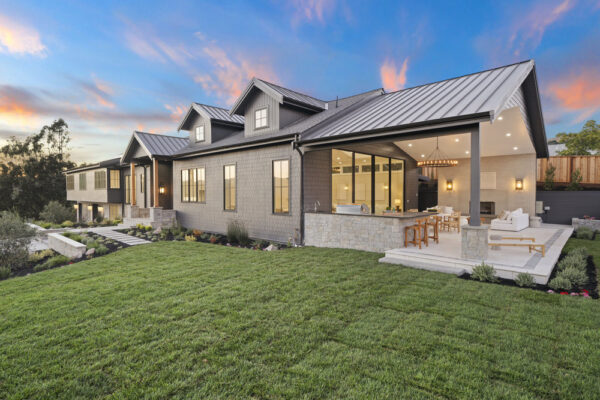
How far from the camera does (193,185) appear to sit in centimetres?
1455

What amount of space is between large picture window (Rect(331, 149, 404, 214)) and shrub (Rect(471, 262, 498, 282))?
5.37m

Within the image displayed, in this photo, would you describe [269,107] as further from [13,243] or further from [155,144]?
[13,243]

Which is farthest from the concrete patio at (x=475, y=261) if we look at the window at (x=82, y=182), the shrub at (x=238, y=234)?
the window at (x=82, y=182)

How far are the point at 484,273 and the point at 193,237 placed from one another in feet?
32.3

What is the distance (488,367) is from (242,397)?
221cm

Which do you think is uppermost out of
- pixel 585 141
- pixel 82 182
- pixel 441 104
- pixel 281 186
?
pixel 585 141

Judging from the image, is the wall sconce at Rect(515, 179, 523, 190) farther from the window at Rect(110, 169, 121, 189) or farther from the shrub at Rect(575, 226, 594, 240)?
the window at Rect(110, 169, 121, 189)

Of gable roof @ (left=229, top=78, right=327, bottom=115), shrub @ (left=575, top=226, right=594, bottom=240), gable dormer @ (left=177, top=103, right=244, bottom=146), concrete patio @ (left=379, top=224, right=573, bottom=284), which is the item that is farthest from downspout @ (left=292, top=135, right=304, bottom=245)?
shrub @ (left=575, top=226, right=594, bottom=240)

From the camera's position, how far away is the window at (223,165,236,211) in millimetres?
12356

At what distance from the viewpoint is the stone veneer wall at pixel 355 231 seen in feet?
25.6

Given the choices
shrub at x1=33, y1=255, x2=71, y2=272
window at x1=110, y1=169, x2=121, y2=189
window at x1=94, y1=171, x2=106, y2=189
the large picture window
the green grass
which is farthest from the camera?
window at x1=94, y1=171, x2=106, y2=189

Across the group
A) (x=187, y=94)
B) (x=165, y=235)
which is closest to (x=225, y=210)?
(x=165, y=235)

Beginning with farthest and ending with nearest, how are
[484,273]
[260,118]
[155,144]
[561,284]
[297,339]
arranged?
[155,144] < [260,118] < [484,273] < [561,284] < [297,339]

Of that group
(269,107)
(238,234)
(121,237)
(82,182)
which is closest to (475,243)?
(238,234)
